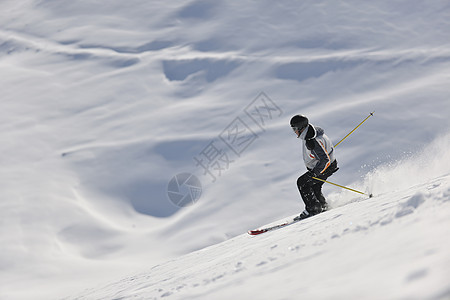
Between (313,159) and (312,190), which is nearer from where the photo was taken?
(313,159)

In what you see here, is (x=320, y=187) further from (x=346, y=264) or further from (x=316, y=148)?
(x=346, y=264)

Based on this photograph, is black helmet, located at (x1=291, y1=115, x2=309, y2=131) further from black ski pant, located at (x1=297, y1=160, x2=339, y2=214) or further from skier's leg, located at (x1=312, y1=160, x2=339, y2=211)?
skier's leg, located at (x1=312, y1=160, x2=339, y2=211)

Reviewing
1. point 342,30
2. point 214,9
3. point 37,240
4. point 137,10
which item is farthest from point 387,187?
point 137,10

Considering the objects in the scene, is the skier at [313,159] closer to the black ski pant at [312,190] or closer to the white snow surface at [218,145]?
the black ski pant at [312,190]

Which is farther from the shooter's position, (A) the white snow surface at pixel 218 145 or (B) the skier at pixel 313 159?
(B) the skier at pixel 313 159

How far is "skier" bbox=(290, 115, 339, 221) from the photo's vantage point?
19.3 ft

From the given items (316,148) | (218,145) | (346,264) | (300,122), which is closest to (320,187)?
(316,148)

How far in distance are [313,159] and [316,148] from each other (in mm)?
220

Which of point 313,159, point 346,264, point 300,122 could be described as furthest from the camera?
point 313,159

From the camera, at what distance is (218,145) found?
513 inches

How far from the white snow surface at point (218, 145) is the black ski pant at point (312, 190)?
1.05 ft

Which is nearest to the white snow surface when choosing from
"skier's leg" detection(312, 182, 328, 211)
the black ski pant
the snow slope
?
the snow slope

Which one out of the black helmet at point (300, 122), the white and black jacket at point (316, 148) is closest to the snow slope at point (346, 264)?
the white and black jacket at point (316, 148)

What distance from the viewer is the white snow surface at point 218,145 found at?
3478 mm
